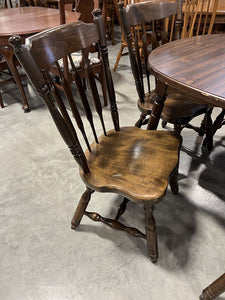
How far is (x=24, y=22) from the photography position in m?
2.28

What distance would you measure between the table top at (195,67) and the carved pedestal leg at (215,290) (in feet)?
2.41

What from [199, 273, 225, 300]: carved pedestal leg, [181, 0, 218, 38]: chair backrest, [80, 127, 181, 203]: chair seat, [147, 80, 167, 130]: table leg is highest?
[181, 0, 218, 38]: chair backrest

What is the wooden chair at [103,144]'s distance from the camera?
0.82 meters

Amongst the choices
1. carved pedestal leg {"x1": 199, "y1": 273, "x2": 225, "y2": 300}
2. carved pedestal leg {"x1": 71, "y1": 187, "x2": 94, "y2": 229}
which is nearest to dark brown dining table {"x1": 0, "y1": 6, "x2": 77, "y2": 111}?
carved pedestal leg {"x1": 71, "y1": 187, "x2": 94, "y2": 229}

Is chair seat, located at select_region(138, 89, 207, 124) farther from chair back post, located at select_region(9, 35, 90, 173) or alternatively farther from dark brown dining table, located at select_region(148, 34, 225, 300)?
chair back post, located at select_region(9, 35, 90, 173)

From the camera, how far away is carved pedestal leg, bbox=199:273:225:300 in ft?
3.11

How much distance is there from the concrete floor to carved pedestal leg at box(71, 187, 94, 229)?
67mm

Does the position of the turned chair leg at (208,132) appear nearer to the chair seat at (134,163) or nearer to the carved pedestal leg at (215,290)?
the chair seat at (134,163)

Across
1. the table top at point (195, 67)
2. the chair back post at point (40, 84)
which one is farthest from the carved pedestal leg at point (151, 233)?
the table top at point (195, 67)

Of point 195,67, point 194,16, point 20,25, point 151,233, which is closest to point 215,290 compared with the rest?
point 151,233

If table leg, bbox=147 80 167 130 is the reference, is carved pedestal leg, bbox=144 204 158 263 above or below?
below

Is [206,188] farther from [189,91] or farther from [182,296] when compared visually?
[189,91]

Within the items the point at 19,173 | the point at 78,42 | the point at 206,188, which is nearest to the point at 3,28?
the point at 19,173

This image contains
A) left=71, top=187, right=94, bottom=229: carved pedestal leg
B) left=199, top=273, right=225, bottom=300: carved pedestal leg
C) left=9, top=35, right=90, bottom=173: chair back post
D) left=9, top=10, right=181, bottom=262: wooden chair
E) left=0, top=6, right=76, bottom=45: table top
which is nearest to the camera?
left=9, top=35, right=90, bottom=173: chair back post
